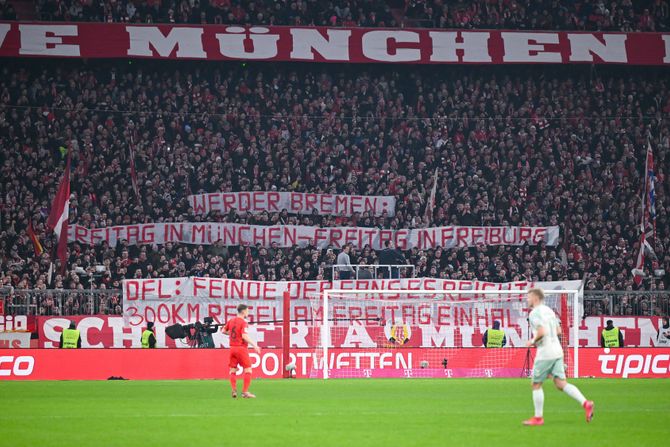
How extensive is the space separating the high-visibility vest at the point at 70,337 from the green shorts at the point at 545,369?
56.0ft

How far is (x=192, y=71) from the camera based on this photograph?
145 feet

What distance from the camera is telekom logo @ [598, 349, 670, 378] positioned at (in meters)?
28.2

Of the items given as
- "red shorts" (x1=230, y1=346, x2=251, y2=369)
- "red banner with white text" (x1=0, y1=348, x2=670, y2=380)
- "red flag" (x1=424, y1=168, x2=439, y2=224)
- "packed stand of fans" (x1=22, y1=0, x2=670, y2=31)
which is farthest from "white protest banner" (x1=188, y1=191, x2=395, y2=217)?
"red shorts" (x1=230, y1=346, x2=251, y2=369)

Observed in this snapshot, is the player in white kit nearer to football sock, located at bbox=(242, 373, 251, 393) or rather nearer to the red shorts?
football sock, located at bbox=(242, 373, 251, 393)

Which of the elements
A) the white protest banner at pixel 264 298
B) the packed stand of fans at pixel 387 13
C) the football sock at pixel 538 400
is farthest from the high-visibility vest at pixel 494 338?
the packed stand of fans at pixel 387 13

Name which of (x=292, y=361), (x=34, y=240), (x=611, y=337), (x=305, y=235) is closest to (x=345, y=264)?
(x=305, y=235)

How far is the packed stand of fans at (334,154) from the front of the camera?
1452 inches

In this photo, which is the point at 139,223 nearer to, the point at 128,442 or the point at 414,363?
the point at 414,363

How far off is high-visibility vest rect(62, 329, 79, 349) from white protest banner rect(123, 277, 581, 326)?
95.1 inches

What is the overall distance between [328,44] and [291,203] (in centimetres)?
721

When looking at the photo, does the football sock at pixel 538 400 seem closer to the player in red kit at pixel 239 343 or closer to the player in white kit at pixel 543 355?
the player in white kit at pixel 543 355

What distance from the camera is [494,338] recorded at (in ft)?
97.1

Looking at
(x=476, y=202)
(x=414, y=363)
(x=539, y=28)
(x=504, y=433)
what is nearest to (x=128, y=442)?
(x=504, y=433)

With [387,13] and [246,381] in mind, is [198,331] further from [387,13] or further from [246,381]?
[387,13]
